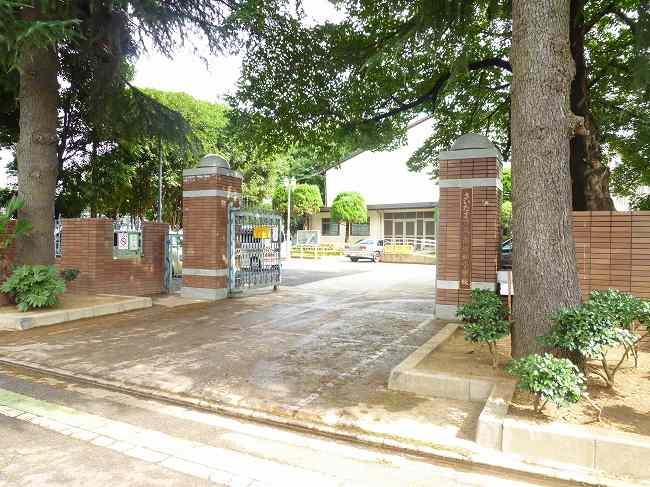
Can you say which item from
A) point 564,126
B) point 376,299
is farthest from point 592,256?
point 376,299

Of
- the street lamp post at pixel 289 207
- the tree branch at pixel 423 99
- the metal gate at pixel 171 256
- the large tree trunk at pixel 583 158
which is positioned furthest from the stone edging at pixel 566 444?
the street lamp post at pixel 289 207

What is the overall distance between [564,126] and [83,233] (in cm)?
1084

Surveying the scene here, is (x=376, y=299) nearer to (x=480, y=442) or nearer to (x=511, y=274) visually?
(x=511, y=274)

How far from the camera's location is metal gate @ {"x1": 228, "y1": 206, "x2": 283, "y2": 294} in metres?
12.0

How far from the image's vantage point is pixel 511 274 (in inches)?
205

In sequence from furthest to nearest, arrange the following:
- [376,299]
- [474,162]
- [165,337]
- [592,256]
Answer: [376,299] < [474,162] < [165,337] < [592,256]

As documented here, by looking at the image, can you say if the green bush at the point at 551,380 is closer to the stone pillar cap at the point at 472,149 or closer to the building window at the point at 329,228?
the stone pillar cap at the point at 472,149

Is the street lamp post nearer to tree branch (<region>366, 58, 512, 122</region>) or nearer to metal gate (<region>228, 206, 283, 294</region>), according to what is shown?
metal gate (<region>228, 206, 283, 294</region>)

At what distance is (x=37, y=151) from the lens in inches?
Answer: 387

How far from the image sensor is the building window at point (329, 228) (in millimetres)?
42531

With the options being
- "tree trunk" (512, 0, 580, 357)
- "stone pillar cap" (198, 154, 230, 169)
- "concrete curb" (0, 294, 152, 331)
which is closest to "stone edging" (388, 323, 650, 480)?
"tree trunk" (512, 0, 580, 357)

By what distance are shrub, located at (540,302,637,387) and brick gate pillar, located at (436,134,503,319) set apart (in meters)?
4.30

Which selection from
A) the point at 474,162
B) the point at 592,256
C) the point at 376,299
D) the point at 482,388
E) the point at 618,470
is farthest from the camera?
the point at 376,299

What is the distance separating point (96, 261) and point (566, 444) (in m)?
10.9
